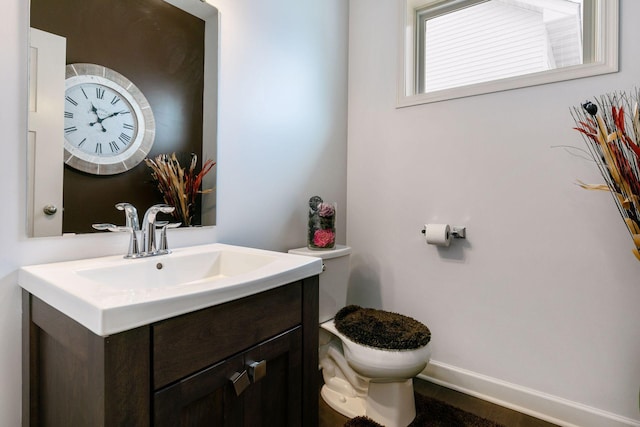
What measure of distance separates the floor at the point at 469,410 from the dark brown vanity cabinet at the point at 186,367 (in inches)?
21.1

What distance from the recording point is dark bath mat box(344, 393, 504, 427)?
1.42 m

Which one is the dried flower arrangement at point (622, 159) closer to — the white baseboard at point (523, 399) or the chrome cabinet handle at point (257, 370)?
the white baseboard at point (523, 399)

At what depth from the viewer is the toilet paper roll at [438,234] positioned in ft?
5.54

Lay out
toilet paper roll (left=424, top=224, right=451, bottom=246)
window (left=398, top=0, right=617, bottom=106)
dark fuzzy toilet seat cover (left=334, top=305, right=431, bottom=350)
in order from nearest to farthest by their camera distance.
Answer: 1. dark fuzzy toilet seat cover (left=334, top=305, right=431, bottom=350)
2. window (left=398, top=0, right=617, bottom=106)
3. toilet paper roll (left=424, top=224, right=451, bottom=246)

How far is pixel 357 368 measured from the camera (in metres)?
1.37

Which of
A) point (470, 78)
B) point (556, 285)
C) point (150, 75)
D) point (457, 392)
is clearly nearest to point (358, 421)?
point (457, 392)

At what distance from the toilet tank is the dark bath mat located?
469 millimetres

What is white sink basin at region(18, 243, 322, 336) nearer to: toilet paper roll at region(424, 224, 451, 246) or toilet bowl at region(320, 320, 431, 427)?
toilet bowl at region(320, 320, 431, 427)

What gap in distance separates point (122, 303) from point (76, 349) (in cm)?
19

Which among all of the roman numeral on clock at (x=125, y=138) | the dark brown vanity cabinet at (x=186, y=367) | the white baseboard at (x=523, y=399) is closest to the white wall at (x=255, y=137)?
the dark brown vanity cabinet at (x=186, y=367)

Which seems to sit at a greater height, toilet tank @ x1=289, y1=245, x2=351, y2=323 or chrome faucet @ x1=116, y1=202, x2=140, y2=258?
chrome faucet @ x1=116, y1=202, x2=140, y2=258

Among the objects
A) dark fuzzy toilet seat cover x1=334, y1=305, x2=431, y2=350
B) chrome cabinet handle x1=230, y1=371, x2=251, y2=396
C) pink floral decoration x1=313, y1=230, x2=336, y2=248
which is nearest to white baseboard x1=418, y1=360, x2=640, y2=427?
Result: dark fuzzy toilet seat cover x1=334, y1=305, x2=431, y2=350

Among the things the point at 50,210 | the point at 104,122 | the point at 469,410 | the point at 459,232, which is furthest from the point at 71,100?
the point at 469,410

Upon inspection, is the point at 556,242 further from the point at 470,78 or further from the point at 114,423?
the point at 114,423
